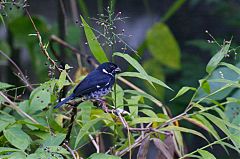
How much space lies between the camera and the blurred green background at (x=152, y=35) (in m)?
3.47

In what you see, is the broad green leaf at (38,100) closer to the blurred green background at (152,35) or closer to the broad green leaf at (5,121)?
the broad green leaf at (5,121)

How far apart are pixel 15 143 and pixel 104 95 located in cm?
26

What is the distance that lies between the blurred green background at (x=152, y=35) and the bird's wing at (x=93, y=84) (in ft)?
2.98

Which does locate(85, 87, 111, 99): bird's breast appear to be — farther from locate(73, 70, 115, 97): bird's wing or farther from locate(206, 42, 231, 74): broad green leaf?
locate(206, 42, 231, 74): broad green leaf

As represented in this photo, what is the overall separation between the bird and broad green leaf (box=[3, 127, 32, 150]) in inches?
4.5

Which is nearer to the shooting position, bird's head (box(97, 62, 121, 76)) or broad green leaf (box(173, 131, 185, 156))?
bird's head (box(97, 62, 121, 76))

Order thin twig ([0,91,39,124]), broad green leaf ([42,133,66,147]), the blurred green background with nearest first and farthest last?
A: broad green leaf ([42,133,66,147])
thin twig ([0,91,39,124])
the blurred green background

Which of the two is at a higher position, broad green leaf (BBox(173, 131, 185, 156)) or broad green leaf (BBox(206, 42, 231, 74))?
broad green leaf (BBox(206, 42, 231, 74))

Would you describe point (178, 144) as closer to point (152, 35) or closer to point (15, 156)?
point (15, 156)

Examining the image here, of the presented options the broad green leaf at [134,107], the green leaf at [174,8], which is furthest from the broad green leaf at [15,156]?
the green leaf at [174,8]

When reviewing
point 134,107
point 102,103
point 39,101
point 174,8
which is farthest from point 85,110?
point 174,8

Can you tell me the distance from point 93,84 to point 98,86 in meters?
0.03

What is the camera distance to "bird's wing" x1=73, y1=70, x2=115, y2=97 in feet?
5.83

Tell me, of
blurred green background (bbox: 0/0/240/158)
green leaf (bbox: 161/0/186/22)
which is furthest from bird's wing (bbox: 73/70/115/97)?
green leaf (bbox: 161/0/186/22)
